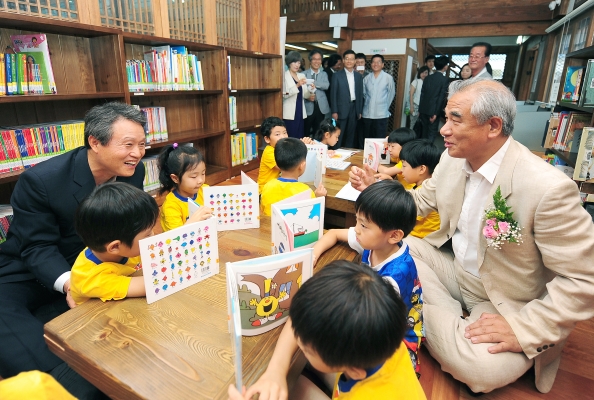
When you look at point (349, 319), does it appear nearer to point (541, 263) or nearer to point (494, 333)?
point (494, 333)

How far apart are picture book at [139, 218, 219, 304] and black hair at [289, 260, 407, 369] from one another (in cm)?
45

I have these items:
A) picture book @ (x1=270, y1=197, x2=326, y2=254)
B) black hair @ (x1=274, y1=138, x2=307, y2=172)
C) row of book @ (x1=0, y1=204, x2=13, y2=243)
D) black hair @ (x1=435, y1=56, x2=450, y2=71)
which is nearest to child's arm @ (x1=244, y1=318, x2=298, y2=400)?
picture book @ (x1=270, y1=197, x2=326, y2=254)

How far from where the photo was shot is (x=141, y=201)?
3.52 feet

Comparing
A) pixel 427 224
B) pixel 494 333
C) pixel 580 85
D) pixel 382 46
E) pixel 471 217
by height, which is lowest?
pixel 494 333

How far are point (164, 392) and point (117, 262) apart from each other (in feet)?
1.85

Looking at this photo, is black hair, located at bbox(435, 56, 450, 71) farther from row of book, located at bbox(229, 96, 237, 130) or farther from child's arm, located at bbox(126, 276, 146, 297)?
child's arm, located at bbox(126, 276, 146, 297)

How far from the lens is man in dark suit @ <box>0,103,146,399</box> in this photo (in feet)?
4.30

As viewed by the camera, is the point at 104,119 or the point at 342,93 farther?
the point at 342,93

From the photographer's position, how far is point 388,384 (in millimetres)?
759

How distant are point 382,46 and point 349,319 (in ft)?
22.8

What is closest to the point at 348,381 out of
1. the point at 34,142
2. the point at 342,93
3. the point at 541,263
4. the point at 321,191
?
A: the point at 541,263

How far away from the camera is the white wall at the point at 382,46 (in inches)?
256

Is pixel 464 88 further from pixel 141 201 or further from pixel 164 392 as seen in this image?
pixel 164 392

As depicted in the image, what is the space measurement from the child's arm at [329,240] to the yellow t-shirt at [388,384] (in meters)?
0.52
